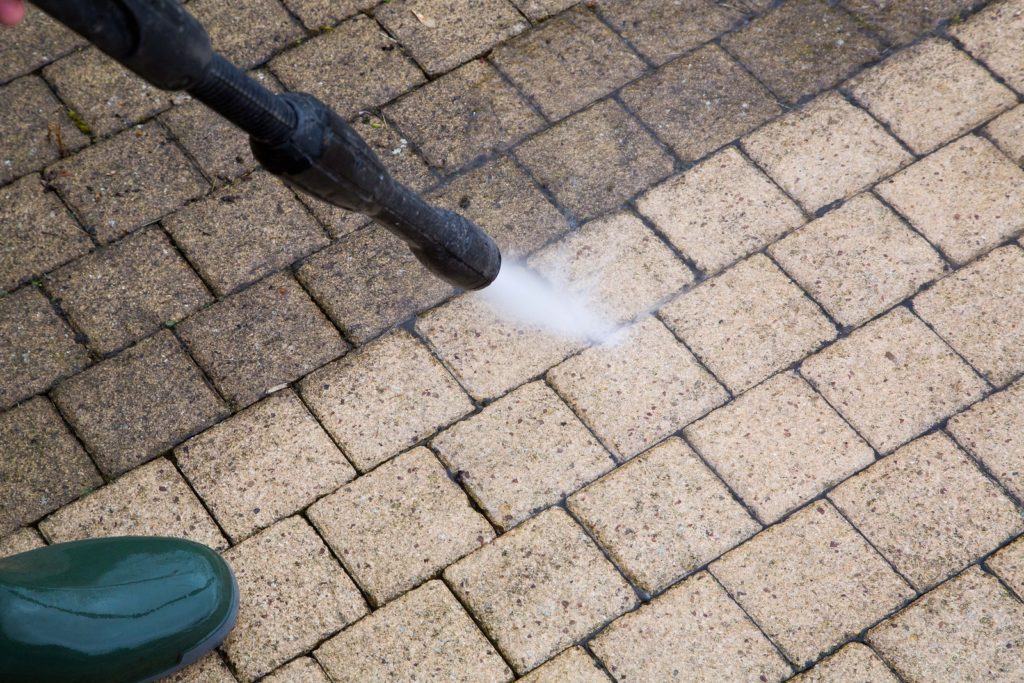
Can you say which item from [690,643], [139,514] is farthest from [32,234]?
[690,643]

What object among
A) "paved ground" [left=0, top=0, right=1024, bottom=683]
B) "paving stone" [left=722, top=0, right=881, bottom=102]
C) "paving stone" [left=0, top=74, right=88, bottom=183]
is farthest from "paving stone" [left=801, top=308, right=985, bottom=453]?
"paving stone" [left=0, top=74, right=88, bottom=183]

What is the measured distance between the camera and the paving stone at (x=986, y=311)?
3176 mm

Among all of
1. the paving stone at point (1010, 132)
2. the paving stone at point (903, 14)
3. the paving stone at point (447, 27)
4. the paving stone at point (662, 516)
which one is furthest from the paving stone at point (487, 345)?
the paving stone at point (903, 14)

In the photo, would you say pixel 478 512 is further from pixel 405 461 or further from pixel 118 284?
pixel 118 284

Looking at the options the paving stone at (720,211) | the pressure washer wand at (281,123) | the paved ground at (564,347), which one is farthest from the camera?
the paving stone at (720,211)

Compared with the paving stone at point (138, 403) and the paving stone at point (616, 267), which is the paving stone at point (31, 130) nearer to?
the paving stone at point (138, 403)

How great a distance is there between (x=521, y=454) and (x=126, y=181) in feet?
5.32

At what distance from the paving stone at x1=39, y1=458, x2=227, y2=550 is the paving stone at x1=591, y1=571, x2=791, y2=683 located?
112 cm

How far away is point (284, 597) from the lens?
286 cm

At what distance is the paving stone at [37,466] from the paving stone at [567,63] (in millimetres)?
1882

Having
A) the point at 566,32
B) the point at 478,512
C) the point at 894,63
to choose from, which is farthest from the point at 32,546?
the point at 894,63

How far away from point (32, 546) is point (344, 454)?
88 centimetres

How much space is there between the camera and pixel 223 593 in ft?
8.87

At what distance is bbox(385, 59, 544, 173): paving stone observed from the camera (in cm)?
362
